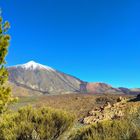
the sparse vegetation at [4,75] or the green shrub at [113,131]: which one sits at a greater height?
the sparse vegetation at [4,75]

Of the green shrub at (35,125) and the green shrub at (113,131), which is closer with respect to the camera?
the green shrub at (113,131)

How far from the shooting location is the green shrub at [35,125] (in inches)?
546

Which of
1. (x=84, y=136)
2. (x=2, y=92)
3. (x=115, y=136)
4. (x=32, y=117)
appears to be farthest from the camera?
(x=2, y=92)

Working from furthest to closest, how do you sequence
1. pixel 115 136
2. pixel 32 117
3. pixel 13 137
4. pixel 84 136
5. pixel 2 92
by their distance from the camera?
pixel 2 92
pixel 32 117
pixel 13 137
pixel 84 136
pixel 115 136

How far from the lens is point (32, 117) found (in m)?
14.8

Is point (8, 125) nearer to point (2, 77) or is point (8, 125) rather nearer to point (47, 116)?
point (47, 116)

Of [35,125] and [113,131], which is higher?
[35,125]

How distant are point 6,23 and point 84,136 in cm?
924

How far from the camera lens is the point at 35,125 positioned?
1421 centimetres

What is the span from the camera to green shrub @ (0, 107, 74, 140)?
1387cm

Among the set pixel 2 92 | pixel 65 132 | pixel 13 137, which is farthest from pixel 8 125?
pixel 2 92

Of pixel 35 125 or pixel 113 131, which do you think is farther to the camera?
pixel 35 125

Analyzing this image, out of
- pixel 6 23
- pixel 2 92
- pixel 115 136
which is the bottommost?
pixel 115 136

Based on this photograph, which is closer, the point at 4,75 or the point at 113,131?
the point at 113,131
